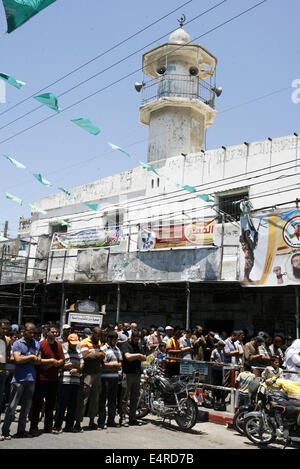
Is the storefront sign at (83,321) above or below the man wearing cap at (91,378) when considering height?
above

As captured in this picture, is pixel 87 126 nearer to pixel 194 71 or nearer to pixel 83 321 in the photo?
pixel 83 321

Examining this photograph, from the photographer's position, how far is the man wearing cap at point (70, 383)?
8.17 m

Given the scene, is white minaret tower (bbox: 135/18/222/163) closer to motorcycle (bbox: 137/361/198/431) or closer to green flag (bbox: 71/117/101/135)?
green flag (bbox: 71/117/101/135)

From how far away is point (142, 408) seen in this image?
31.9ft

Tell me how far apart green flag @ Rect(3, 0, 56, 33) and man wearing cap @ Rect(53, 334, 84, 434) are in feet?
17.4

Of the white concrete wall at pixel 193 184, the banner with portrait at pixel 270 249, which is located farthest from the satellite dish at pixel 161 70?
the banner with portrait at pixel 270 249

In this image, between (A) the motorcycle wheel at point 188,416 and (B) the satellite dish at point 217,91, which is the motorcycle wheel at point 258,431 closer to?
(A) the motorcycle wheel at point 188,416

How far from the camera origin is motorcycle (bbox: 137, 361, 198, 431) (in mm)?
9031

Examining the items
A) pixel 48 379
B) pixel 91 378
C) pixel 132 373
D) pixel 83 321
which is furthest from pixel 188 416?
pixel 83 321

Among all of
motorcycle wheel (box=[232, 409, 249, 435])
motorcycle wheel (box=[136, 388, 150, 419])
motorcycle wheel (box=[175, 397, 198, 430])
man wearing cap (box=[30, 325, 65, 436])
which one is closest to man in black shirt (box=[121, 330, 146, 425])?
motorcycle wheel (box=[136, 388, 150, 419])

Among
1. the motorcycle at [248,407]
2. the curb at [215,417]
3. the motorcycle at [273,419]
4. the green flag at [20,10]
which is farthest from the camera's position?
the curb at [215,417]

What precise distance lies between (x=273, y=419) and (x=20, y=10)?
7.50 meters

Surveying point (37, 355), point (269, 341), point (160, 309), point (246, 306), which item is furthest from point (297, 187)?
point (37, 355)
